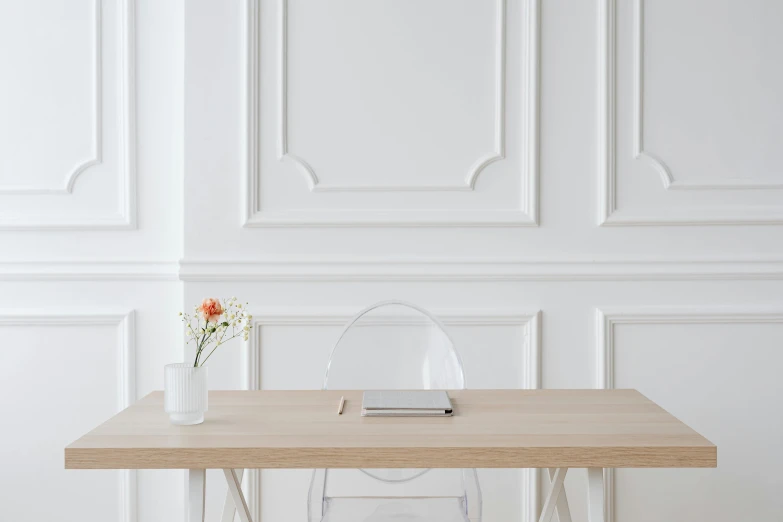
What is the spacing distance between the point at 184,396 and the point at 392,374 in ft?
2.18

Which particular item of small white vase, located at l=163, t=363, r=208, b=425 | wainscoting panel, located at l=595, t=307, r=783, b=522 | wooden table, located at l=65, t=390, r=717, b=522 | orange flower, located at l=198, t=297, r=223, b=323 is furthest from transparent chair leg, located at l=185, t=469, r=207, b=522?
wainscoting panel, located at l=595, t=307, r=783, b=522

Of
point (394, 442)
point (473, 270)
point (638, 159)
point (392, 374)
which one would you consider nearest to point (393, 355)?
point (392, 374)

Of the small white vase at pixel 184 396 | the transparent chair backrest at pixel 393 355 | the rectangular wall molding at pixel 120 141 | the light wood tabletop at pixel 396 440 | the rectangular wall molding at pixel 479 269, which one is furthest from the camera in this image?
the rectangular wall molding at pixel 120 141

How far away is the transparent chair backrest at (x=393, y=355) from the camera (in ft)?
6.61

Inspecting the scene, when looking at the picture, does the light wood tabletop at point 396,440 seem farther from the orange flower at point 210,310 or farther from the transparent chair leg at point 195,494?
the orange flower at point 210,310

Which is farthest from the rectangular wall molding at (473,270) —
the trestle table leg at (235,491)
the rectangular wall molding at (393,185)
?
the trestle table leg at (235,491)

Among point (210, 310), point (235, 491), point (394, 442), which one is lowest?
point (235, 491)

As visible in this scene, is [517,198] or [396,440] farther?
[517,198]

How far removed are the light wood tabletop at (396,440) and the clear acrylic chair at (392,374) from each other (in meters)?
0.29

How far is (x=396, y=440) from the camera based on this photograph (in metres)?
1.43

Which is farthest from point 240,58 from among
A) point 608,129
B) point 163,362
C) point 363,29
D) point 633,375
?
point 633,375

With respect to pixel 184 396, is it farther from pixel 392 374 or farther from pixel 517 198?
pixel 517 198

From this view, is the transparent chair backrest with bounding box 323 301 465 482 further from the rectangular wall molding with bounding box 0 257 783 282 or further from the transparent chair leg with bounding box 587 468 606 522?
the transparent chair leg with bounding box 587 468 606 522

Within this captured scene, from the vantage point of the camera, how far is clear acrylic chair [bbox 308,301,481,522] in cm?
186
